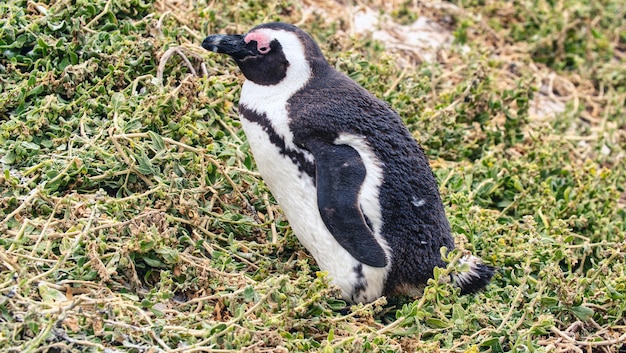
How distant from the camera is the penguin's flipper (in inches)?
122

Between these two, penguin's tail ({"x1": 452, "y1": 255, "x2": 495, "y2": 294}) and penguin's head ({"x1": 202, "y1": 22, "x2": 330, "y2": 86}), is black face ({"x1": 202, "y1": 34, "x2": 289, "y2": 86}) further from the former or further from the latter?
penguin's tail ({"x1": 452, "y1": 255, "x2": 495, "y2": 294})

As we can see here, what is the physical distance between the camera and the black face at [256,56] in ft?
10.9

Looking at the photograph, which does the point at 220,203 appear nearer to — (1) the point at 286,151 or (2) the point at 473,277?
(1) the point at 286,151

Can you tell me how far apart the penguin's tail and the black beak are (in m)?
1.09

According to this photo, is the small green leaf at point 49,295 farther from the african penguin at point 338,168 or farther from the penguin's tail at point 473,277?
the penguin's tail at point 473,277

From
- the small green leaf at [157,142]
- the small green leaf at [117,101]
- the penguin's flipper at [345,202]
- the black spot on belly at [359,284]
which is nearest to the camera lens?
the penguin's flipper at [345,202]

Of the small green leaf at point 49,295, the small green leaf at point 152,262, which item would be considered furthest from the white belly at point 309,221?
the small green leaf at point 49,295

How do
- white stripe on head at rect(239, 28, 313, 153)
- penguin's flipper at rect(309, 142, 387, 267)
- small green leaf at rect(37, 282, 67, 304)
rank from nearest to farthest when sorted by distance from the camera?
small green leaf at rect(37, 282, 67, 304) < penguin's flipper at rect(309, 142, 387, 267) < white stripe on head at rect(239, 28, 313, 153)

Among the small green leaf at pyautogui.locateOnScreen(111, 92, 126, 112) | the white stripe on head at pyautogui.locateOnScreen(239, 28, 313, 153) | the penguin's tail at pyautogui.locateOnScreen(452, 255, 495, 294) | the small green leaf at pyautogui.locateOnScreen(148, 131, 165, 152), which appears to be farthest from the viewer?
the small green leaf at pyautogui.locateOnScreen(111, 92, 126, 112)

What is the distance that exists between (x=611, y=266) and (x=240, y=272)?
1626 mm

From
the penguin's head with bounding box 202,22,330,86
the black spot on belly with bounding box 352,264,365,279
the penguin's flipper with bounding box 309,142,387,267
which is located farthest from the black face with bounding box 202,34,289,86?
the black spot on belly with bounding box 352,264,365,279

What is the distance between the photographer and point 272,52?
10.9 feet

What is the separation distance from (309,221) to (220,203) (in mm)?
526


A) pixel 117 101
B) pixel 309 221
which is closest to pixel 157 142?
pixel 117 101
